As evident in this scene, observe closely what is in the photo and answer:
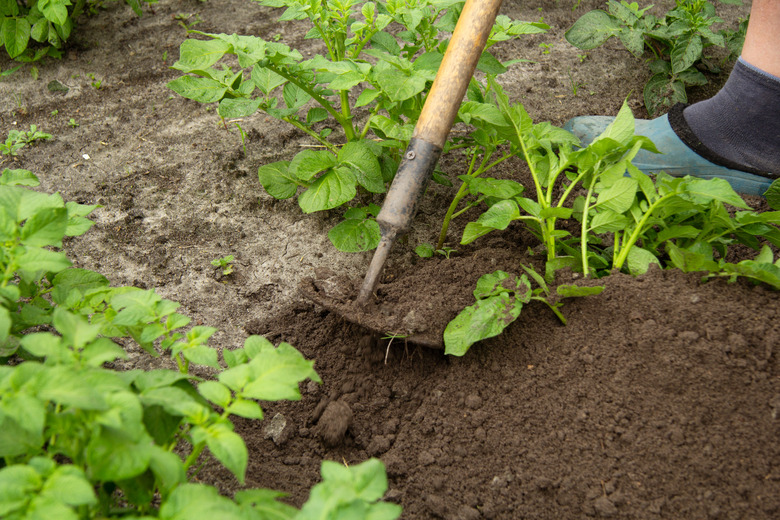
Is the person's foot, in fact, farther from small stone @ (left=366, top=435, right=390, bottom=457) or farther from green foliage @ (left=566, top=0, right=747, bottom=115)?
small stone @ (left=366, top=435, right=390, bottom=457)

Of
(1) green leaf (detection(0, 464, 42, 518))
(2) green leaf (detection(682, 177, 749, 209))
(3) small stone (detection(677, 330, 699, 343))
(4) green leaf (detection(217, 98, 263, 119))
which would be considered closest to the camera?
(1) green leaf (detection(0, 464, 42, 518))

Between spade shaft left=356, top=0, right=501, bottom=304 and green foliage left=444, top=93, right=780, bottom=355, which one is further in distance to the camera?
spade shaft left=356, top=0, right=501, bottom=304

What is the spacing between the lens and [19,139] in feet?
8.39

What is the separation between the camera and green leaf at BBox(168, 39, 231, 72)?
1.75 meters

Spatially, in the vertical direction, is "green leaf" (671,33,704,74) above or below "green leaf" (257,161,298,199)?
above

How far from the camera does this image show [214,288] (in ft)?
6.68

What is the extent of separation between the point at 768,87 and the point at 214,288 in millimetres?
2298

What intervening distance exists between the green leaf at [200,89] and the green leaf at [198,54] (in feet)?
0.35

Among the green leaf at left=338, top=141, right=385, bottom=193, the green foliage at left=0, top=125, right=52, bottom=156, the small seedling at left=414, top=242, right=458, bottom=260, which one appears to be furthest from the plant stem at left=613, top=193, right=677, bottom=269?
the green foliage at left=0, top=125, right=52, bottom=156

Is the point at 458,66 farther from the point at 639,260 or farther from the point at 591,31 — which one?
the point at 591,31

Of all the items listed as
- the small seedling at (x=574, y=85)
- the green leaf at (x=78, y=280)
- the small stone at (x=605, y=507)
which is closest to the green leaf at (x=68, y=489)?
the green leaf at (x=78, y=280)

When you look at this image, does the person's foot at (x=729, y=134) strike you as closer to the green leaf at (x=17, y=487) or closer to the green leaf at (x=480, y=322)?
the green leaf at (x=480, y=322)

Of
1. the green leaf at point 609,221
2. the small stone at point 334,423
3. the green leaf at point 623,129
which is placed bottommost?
the small stone at point 334,423

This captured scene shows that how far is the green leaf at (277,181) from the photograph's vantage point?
213cm
